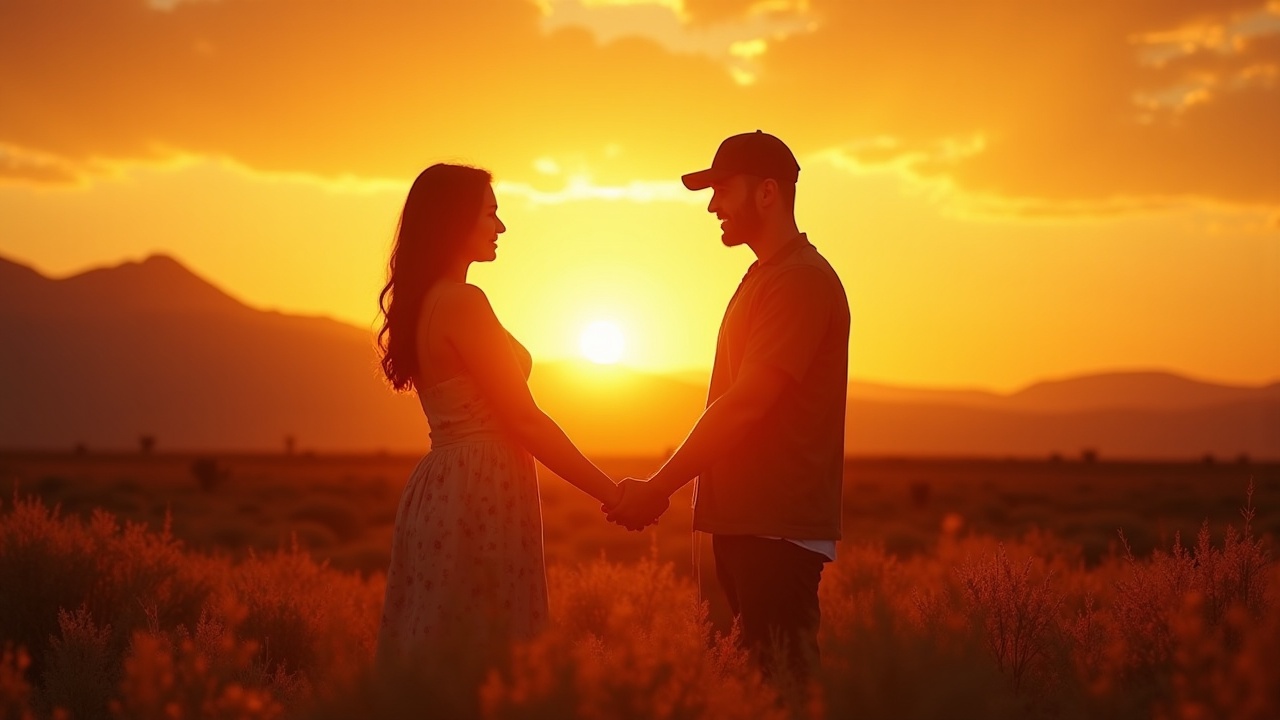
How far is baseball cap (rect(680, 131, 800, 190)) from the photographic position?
4703 mm

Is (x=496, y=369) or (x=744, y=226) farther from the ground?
(x=744, y=226)

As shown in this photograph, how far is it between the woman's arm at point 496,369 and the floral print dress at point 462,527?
78mm

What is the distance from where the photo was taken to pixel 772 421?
15.1 ft

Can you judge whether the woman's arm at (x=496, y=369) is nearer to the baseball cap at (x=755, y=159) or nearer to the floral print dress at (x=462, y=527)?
the floral print dress at (x=462, y=527)

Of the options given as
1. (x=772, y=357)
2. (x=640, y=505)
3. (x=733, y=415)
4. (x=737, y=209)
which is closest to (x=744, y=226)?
(x=737, y=209)

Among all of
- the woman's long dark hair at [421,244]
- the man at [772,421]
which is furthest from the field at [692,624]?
the woman's long dark hair at [421,244]

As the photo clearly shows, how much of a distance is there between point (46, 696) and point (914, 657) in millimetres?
5093

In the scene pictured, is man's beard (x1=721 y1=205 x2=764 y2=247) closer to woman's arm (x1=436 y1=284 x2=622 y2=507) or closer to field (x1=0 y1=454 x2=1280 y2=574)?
woman's arm (x1=436 y1=284 x2=622 y2=507)

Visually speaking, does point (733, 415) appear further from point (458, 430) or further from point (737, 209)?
point (458, 430)

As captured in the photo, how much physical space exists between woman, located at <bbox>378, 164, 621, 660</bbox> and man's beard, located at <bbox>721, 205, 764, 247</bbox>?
0.95 m

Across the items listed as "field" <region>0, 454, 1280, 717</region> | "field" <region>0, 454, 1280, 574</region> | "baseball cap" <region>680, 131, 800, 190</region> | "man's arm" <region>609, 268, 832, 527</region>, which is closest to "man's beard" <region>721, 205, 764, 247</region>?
"baseball cap" <region>680, 131, 800, 190</region>

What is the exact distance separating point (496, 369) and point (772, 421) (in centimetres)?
106

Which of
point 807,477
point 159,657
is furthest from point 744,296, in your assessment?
point 159,657

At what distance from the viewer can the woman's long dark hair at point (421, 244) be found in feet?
15.4
